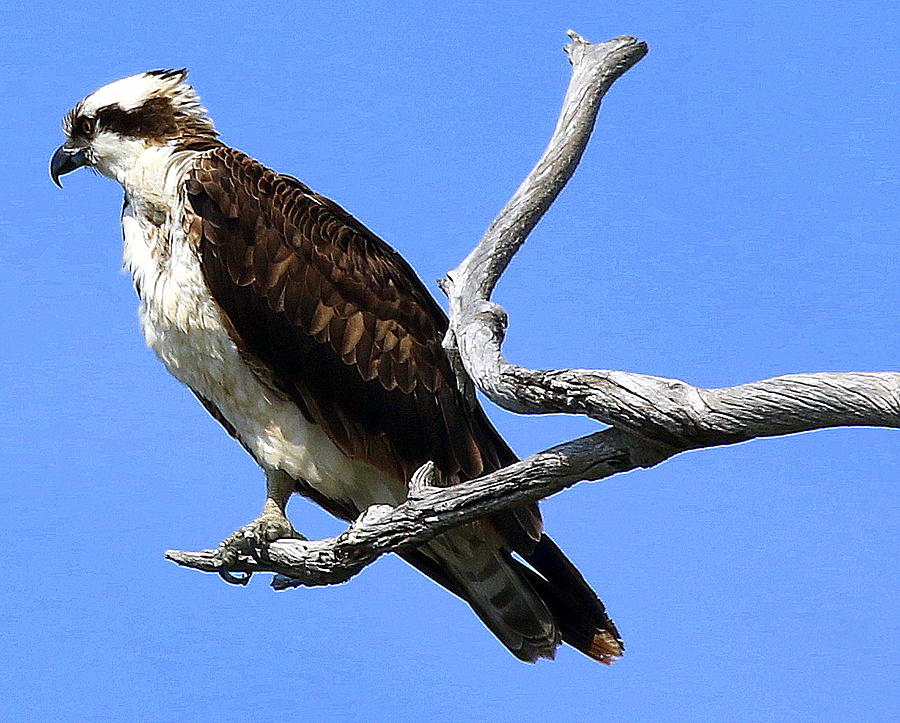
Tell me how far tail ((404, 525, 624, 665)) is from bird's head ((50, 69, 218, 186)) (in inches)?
81.2

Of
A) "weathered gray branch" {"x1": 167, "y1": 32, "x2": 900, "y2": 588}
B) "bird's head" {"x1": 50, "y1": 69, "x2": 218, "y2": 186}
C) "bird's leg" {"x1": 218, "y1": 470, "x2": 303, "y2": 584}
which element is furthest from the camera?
"bird's head" {"x1": 50, "y1": 69, "x2": 218, "y2": 186}

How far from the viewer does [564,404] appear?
183 inches

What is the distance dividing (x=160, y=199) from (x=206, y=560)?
1510 mm

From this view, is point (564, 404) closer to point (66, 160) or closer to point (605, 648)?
point (605, 648)

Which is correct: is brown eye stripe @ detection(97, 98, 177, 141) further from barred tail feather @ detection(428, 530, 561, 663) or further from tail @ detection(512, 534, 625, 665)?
tail @ detection(512, 534, 625, 665)

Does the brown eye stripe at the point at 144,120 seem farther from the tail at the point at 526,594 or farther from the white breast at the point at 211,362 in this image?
the tail at the point at 526,594

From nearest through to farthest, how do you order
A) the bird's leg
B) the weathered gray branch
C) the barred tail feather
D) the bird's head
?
the weathered gray branch
the bird's leg
the barred tail feather
the bird's head

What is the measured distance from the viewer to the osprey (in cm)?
630

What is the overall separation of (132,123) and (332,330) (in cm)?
134

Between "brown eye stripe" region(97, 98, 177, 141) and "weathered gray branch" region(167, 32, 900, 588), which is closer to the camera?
"weathered gray branch" region(167, 32, 900, 588)

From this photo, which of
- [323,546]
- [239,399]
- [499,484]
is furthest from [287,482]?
[499,484]

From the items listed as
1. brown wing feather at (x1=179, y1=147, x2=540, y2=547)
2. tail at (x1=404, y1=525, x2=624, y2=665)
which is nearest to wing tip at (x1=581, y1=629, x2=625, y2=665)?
tail at (x1=404, y1=525, x2=624, y2=665)

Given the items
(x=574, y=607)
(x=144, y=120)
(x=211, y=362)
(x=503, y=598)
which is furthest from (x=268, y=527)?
(x=144, y=120)

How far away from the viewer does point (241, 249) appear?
247 inches
